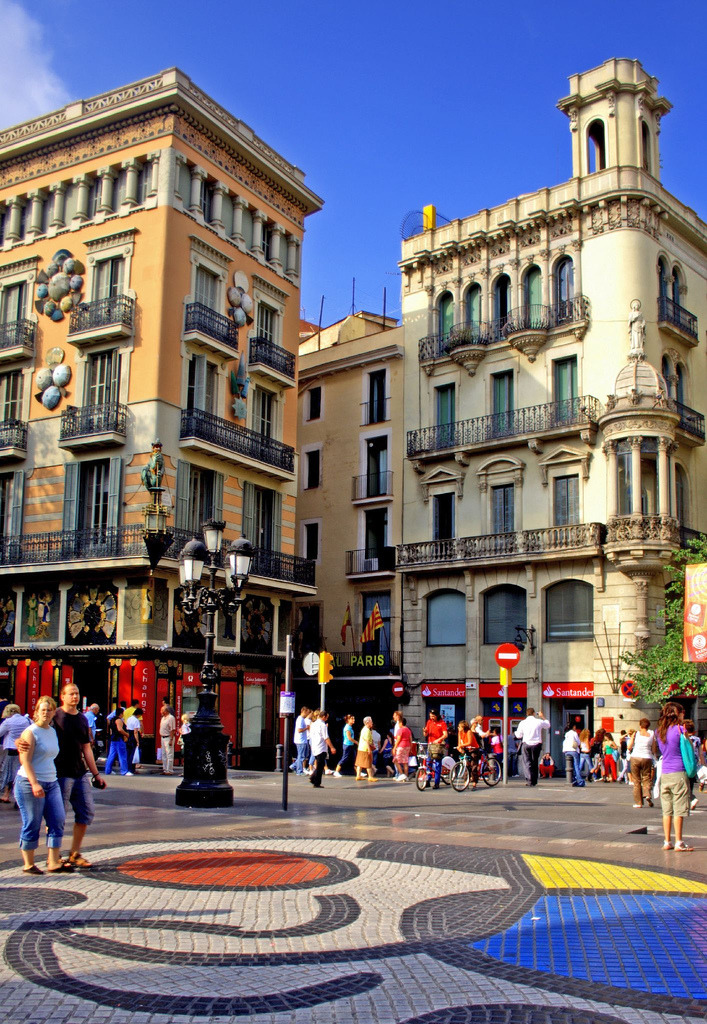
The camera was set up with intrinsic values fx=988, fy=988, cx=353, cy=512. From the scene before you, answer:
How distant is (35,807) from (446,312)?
103 feet

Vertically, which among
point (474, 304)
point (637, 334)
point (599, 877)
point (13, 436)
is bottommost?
point (599, 877)

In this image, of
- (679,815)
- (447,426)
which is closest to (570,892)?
(679,815)

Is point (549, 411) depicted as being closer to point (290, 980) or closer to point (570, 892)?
point (570, 892)

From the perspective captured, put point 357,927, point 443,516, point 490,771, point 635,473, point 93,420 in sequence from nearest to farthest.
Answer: point 357,927, point 490,771, point 635,473, point 93,420, point 443,516

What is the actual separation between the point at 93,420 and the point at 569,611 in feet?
54.8

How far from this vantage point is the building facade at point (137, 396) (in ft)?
99.5

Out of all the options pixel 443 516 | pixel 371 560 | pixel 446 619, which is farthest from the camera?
pixel 371 560

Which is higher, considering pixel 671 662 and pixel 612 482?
pixel 612 482

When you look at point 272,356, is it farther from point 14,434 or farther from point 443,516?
point 14,434

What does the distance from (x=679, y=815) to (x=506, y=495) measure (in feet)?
77.6

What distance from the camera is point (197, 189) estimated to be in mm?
32812

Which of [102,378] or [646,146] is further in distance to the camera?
[646,146]

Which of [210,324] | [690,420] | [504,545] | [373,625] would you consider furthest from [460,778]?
[690,420]

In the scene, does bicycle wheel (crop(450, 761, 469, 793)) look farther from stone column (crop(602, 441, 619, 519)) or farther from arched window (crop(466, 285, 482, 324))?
arched window (crop(466, 285, 482, 324))
